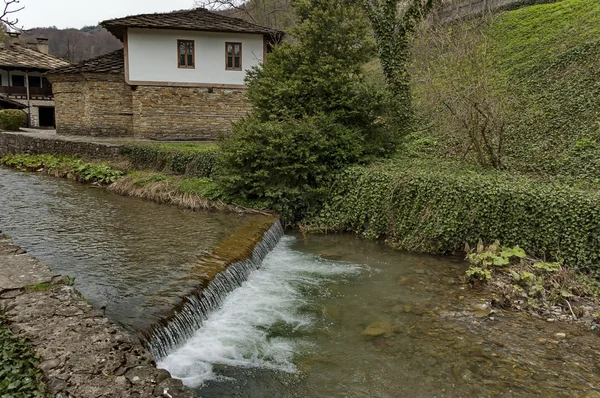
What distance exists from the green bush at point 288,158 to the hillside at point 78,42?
194 ft

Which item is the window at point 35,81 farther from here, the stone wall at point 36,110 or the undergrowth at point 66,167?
the undergrowth at point 66,167

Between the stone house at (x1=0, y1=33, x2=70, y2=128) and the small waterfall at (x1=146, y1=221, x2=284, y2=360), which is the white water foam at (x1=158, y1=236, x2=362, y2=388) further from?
the stone house at (x1=0, y1=33, x2=70, y2=128)

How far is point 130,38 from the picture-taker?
1944 cm

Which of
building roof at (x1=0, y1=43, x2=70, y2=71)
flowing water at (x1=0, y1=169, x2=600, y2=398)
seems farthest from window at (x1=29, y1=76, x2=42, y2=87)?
flowing water at (x1=0, y1=169, x2=600, y2=398)

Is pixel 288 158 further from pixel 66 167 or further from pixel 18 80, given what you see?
pixel 18 80

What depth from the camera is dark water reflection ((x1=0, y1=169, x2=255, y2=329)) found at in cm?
588

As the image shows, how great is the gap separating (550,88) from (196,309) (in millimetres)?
13043

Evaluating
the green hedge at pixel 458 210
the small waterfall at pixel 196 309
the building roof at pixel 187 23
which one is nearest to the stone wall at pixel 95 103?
the building roof at pixel 187 23

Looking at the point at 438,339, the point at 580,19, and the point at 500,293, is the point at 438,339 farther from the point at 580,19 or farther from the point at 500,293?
the point at 580,19

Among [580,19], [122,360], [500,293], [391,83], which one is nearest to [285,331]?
[122,360]

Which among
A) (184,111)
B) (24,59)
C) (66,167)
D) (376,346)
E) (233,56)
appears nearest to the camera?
(376,346)

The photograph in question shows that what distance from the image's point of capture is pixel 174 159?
1427 centimetres

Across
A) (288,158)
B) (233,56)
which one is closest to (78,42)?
(233,56)

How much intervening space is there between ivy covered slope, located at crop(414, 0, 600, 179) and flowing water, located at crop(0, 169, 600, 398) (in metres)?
4.44
